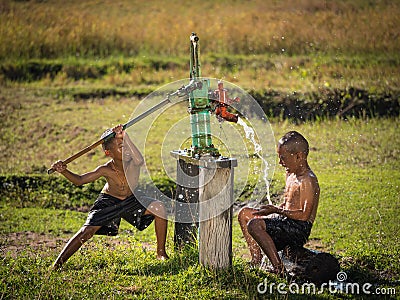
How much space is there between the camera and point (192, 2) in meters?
17.0

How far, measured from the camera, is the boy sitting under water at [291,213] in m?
5.29

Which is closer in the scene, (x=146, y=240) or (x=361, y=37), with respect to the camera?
(x=146, y=240)

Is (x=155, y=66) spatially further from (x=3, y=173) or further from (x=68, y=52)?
(x=3, y=173)

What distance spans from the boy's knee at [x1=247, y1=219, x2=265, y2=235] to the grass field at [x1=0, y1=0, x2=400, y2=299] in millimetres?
350

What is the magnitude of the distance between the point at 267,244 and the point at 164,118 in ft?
21.0

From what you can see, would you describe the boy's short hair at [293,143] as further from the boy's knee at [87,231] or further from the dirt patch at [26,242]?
the dirt patch at [26,242]

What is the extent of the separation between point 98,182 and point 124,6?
8.67m

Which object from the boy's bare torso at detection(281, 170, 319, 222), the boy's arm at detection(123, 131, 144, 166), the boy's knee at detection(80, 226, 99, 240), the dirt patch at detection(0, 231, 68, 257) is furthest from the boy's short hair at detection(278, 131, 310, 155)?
the dirt patch at detection(0, 231, 68, 257)

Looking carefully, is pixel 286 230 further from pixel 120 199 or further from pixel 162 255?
pixel 120 199

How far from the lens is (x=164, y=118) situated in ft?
37.6

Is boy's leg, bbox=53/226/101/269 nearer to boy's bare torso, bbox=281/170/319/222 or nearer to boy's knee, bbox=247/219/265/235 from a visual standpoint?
boy's knee, bbox=247/219/265/235

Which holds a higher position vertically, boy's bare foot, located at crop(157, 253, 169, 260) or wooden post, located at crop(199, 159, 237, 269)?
wooden post, located at crop(199, 159, 237, 269)

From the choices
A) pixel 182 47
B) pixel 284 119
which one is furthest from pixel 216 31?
pixel 284 119

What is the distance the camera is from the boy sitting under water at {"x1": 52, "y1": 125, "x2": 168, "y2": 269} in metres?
5.82
